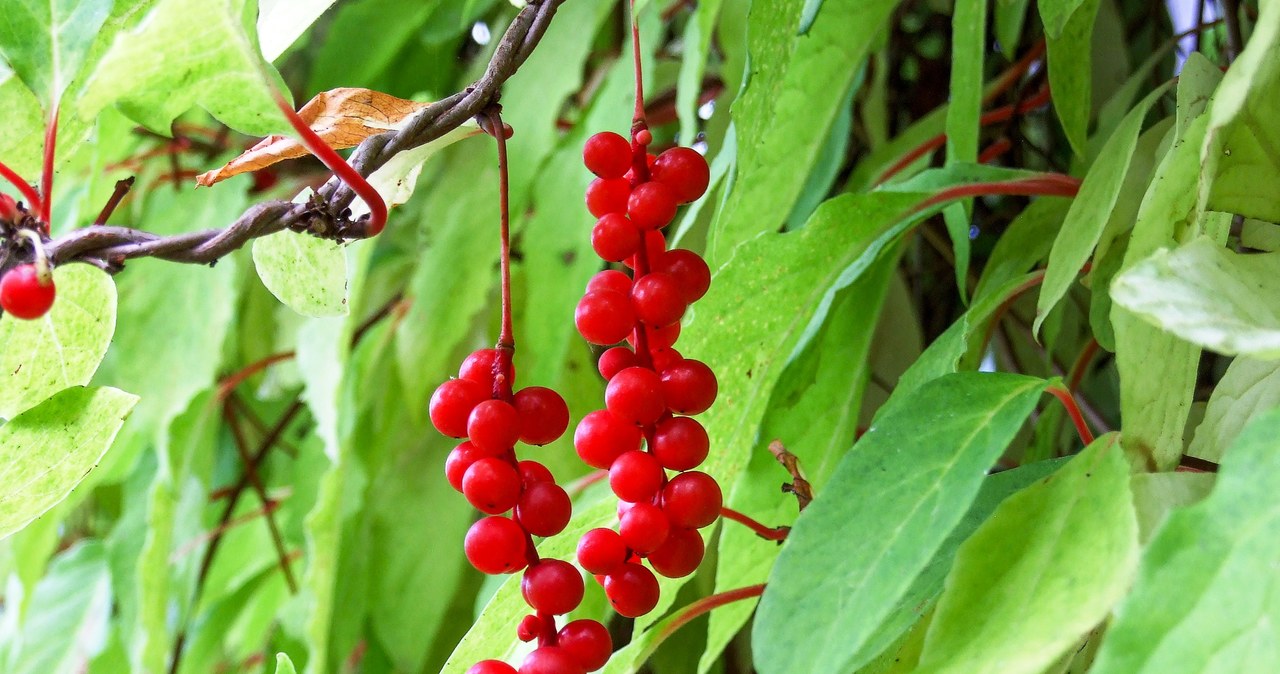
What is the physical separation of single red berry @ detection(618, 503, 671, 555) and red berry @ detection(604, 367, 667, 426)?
0.07 feet

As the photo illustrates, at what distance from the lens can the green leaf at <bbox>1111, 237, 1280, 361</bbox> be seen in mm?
191

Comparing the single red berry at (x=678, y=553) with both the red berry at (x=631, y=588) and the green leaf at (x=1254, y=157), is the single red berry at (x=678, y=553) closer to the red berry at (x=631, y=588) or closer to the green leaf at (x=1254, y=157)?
the red berry at (x=631, y=588)

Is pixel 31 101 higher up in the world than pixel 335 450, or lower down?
higher up

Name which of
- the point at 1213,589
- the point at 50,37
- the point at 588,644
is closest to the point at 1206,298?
the point at 1213,589

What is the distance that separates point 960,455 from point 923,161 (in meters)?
0.31

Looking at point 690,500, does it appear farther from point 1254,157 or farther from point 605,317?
point 1254,157

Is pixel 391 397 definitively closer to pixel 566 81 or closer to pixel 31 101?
pixel 566 81

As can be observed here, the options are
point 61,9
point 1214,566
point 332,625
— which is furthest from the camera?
point 332,625

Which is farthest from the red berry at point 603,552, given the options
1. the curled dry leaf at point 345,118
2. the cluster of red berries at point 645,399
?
the curled dry leaf at point 345,118

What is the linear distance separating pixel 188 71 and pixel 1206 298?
0.69 ft

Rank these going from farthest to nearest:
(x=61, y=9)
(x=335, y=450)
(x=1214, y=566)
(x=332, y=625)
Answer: (x=332, y=625), (x=335, y=450), (x=61, y=9), (x=1214, y=566)

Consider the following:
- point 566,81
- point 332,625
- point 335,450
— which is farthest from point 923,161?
point 332,625

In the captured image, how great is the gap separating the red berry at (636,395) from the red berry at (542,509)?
0.03m

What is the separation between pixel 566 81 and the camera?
23.2 inches
